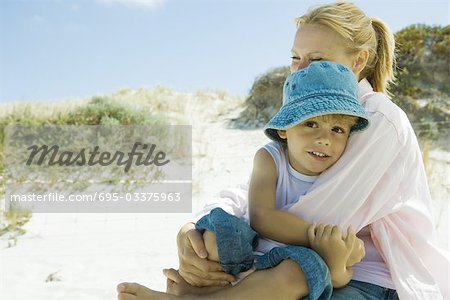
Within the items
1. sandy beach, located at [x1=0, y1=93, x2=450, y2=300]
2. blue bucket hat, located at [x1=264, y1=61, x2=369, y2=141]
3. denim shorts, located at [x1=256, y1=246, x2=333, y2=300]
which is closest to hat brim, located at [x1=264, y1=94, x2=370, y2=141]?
blue bucket hat, located at [x1=264, y1=61, x2=369, y2=141]

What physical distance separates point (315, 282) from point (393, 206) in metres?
0.41

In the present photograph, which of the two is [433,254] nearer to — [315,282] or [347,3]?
[315,282]

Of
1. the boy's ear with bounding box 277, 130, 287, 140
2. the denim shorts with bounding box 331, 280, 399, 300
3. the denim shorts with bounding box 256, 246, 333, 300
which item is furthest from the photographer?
the boy's ear with bounding box 277, 130, 287, 140

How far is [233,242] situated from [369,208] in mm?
477

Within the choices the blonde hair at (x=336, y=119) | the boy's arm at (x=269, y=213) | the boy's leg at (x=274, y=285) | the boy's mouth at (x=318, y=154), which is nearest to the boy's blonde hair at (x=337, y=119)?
the blonde hair at (x=336, y=119)

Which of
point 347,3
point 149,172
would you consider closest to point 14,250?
point 149,172

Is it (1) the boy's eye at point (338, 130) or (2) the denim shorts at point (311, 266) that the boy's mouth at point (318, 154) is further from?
(2) the denim shorts at point (311, 266)

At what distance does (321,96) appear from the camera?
1.94 m

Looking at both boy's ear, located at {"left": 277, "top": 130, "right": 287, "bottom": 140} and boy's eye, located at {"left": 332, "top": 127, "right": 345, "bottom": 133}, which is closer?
boy's eye, located at {"left": 332, "top": 127, "right": 345, "bottom": 133}

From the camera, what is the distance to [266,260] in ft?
6.02

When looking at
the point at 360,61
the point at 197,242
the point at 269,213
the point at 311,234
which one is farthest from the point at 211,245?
the point at 360,61

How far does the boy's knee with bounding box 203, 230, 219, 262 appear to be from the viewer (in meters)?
1.90

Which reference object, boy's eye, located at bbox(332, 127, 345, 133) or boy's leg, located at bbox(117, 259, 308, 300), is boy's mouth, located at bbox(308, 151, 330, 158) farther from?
boy's leg, located at bbox(117, 259, 308, 300)

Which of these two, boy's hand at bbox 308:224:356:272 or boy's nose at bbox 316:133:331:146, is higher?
boy's nose at bbox 316:133:331:146
